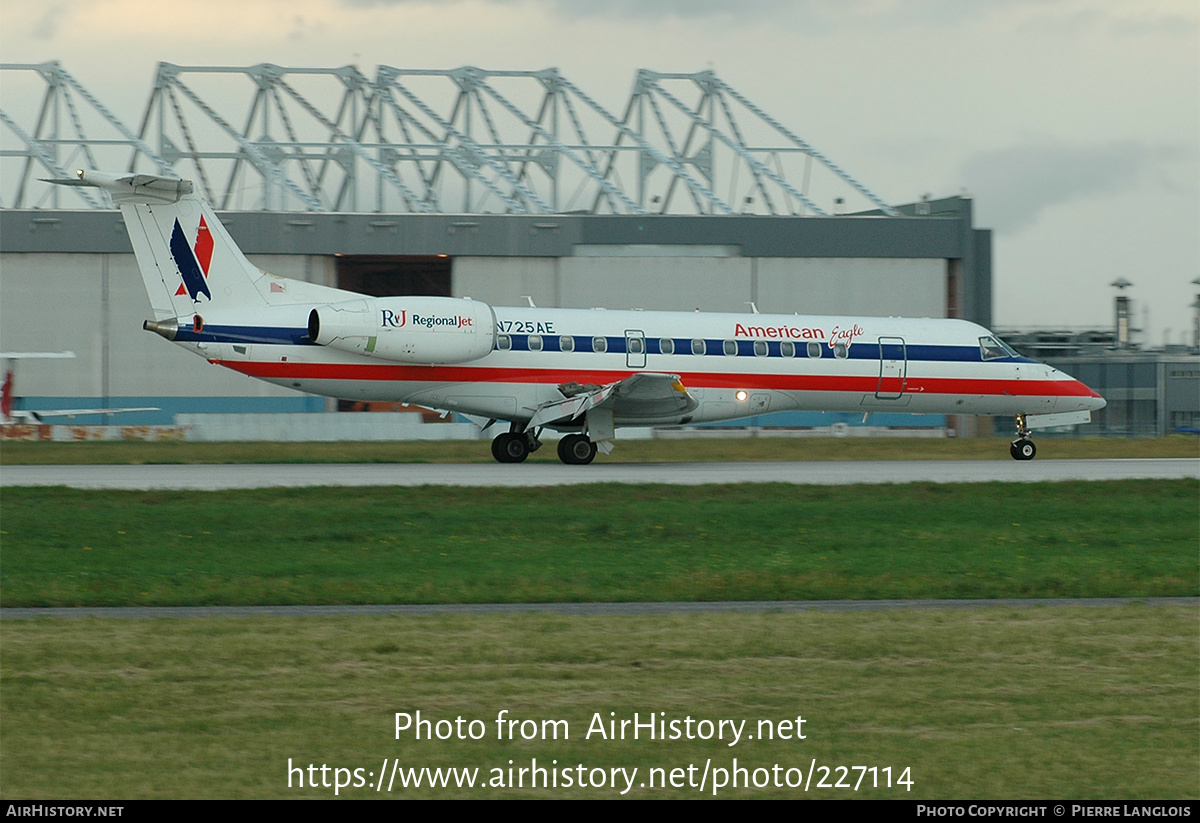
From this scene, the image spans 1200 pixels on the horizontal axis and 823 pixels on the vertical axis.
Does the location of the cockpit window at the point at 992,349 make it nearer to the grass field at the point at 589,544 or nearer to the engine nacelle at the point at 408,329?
the grass field at the point at 589,544

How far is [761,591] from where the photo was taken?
12.5 meters

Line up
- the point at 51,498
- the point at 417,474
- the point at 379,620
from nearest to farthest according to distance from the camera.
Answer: the point at 379,620
the point at 51,498
the point at 417,474

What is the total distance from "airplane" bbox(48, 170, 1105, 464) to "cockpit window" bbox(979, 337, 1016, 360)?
0.04 metres

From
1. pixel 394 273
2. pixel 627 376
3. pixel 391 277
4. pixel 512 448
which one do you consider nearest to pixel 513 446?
pixel 512 448

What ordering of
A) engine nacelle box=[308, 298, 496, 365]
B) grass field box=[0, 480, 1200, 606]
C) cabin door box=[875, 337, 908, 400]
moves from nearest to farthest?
grass field box=[0, 480, 1200, 606] < engine nacelle box=[308, 298, 496, 365] < cabin door box=[875, 337, 908, 400]

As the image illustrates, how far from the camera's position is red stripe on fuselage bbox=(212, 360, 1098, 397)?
2514 centimetres

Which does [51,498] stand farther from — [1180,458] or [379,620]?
[1180,458]

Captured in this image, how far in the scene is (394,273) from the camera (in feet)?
175

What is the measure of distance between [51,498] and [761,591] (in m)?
11.7

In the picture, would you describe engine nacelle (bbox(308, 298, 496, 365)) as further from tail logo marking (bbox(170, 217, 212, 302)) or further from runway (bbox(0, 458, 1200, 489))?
runway (bbox(0, 458, 1200, 489))

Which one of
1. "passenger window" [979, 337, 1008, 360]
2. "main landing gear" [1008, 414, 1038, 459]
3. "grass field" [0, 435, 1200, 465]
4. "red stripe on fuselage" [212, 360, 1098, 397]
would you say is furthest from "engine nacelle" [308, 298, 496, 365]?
"main landing gear" [1008, 414, 1038, 459]

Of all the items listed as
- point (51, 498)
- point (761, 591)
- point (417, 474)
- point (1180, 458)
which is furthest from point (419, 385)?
point (1180, 458)

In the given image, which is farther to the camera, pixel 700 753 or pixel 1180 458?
pixel 1180 458
